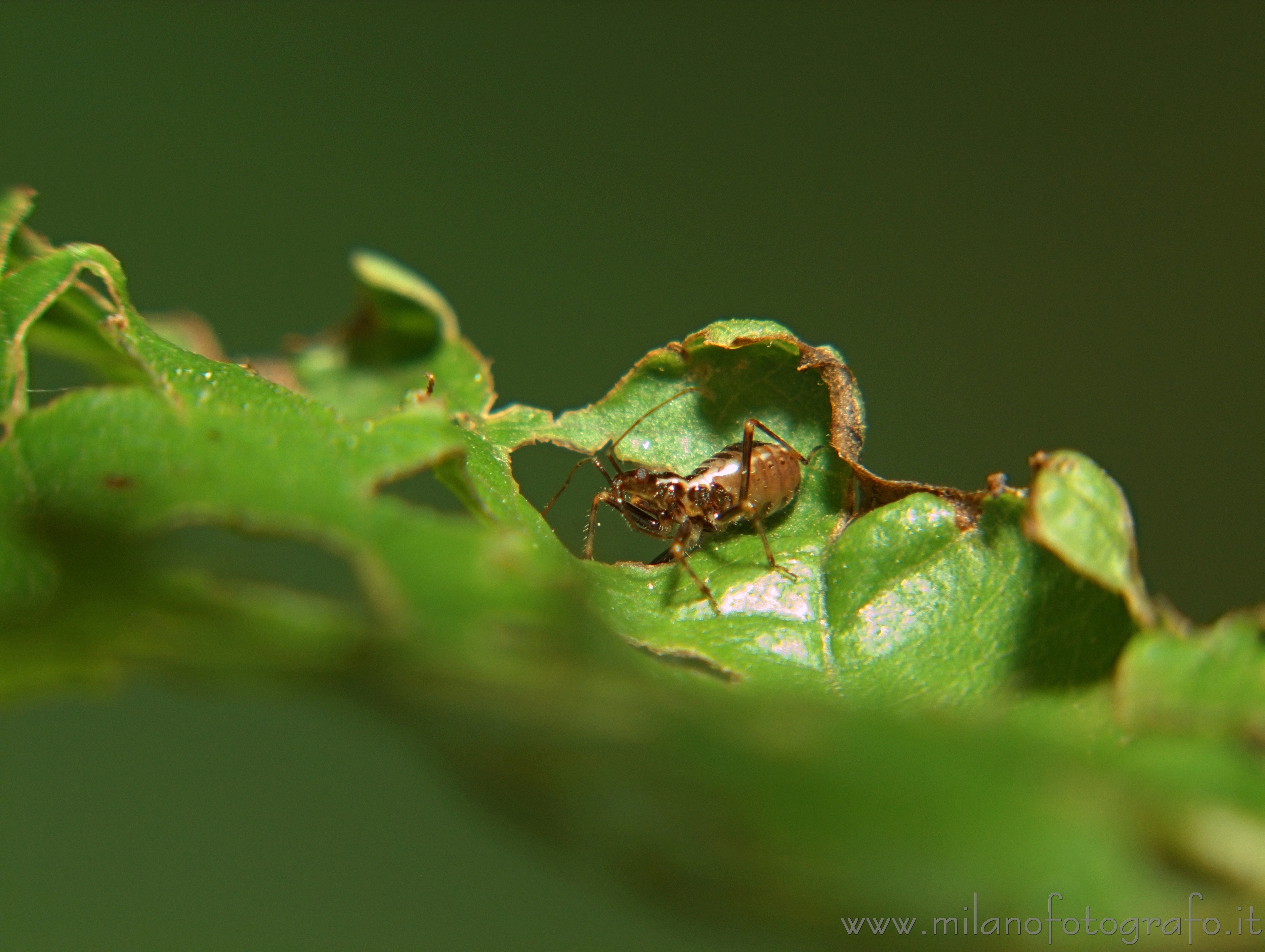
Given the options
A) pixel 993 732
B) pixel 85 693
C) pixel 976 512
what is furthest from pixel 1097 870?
pixel 85 693

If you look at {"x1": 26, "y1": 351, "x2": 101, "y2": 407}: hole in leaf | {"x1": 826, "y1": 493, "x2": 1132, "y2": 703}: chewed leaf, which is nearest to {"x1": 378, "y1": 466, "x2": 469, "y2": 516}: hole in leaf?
{"x1": 26, "y1": 351, "x2": 101, "y2": 407}: hole in leaf

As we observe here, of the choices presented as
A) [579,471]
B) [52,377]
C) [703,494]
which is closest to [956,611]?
[703,494]

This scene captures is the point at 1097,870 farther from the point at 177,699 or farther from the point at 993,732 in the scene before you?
the point at 177,699

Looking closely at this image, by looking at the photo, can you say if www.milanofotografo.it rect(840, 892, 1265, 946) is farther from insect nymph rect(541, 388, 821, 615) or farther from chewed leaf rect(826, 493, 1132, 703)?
insect nymph rect(541, 388, 821, 615)

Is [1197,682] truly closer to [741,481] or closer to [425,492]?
[741,481]

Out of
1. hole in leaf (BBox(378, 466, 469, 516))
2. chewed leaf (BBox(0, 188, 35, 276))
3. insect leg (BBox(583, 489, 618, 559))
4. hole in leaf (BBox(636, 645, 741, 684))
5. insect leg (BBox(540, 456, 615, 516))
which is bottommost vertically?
hole in leaf (BBox(636, 645, 741, 684))
